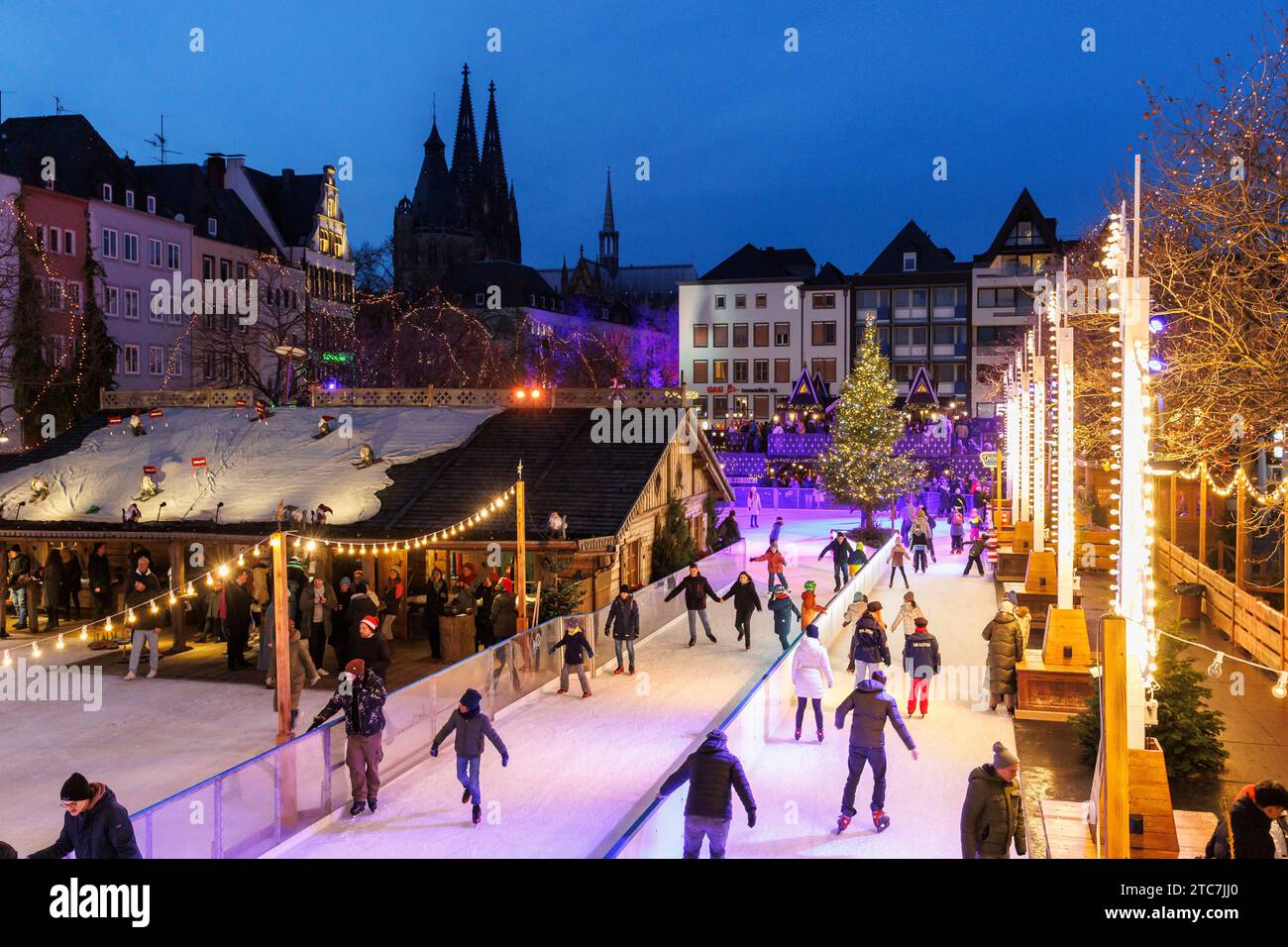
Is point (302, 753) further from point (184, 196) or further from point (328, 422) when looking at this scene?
point (184, 196)

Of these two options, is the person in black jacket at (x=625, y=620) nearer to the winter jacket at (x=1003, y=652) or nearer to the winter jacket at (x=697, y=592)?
the winter jacket at (x=697, y=592)

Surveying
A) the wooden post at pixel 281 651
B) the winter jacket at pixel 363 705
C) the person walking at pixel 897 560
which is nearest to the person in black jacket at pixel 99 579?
the wooden post at pixel 281 651

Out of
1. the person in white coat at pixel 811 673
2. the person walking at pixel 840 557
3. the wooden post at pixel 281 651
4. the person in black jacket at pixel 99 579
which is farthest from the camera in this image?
the person walking at pixel 840 557

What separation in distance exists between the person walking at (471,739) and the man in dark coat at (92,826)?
12.7ft

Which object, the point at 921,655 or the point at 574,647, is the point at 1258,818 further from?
the point at 574,647

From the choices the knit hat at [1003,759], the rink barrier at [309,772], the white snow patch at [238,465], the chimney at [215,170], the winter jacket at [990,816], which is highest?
the chimney at [215,170]

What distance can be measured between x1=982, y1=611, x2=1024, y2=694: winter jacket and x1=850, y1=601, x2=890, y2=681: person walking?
1.48 meters

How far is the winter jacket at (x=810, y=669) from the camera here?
495 inches

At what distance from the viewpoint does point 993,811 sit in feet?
24.3

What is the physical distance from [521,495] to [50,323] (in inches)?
1215

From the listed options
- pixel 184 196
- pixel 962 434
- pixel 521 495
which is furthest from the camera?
pixel 184 196
